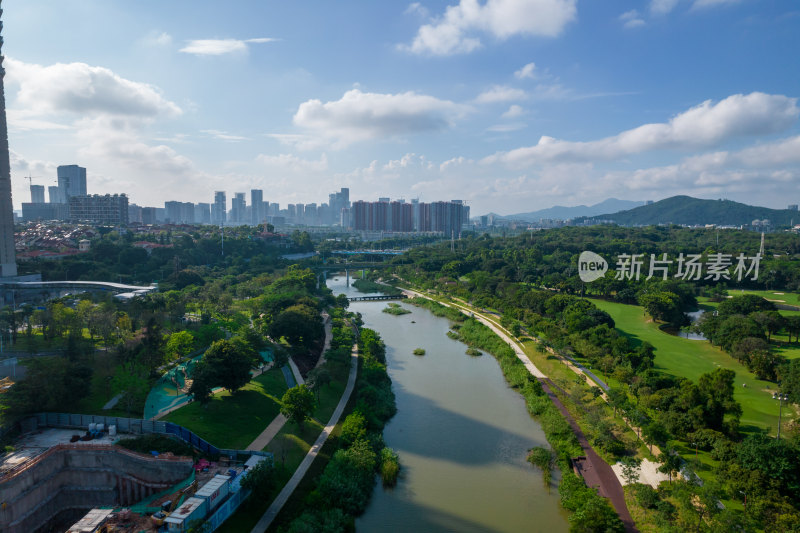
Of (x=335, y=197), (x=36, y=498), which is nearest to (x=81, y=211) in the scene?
(x=36, y=498)

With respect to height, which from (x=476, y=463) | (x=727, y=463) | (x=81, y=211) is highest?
(x=81, y=211)

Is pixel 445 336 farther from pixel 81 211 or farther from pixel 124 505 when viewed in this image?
pixel 81 211

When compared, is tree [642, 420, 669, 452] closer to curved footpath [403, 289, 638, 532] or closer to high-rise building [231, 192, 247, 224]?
curved footpath [403, 289, 638, 532]

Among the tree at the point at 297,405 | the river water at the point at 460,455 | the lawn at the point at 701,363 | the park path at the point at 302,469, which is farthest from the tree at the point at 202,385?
the lawn at the point at 701,363

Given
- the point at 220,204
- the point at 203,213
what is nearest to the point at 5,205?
the point at 220,204

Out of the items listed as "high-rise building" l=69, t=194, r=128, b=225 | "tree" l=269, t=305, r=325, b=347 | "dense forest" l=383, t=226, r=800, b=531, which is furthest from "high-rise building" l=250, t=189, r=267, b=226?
"tree" l=269, t=305, r=325, b=347
